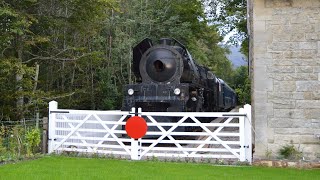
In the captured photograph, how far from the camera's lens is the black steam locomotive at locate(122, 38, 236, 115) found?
1192 cm

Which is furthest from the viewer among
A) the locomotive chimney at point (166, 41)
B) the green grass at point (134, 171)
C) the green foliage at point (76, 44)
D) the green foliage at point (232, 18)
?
the green foliage at point (232, 18)

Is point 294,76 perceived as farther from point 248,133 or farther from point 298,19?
point 248,133

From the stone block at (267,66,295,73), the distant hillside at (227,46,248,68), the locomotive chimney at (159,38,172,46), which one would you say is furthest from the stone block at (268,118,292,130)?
the distant hillside at (227,46,248,68)

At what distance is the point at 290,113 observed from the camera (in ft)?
27.2

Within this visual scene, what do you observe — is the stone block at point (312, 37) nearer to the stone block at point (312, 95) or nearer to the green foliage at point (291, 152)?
the stone block at point (312, 95)

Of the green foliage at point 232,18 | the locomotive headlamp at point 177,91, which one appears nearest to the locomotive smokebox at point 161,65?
the locomotive headlamp at point 177,91

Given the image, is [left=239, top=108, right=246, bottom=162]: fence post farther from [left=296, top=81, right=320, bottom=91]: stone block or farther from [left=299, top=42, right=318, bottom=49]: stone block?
[left=299, top=42, right=318, bottom=49]: stone block

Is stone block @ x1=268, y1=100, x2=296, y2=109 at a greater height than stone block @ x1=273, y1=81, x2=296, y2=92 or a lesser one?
lesser

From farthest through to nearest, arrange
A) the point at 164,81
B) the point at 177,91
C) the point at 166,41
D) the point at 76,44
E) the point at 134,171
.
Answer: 1. the point at 76,44
2. the point at 166,41
3. the point at 164,81
4. the point at 177,91
5. the point at 134,171

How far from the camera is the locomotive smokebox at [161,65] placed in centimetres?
1273

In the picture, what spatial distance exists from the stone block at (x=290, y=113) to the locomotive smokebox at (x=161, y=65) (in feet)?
15.4

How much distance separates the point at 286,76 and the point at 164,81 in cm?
504

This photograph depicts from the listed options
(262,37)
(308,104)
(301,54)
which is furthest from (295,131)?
(262,37)

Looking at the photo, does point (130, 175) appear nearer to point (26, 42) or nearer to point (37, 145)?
point (37, 145)
